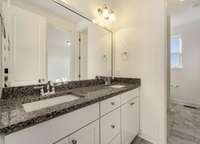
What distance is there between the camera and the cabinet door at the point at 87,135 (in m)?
0.92

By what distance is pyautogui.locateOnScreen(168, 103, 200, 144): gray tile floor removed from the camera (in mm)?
2006

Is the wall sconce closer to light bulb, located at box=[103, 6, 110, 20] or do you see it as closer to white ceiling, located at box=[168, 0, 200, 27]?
light bulb, located at box=[103, 6, 110, 20]

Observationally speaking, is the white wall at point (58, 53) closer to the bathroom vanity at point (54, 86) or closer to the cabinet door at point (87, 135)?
the bathroom vanity at point (54, 86)

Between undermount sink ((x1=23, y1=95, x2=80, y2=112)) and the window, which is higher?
the window

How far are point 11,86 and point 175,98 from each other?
464cm

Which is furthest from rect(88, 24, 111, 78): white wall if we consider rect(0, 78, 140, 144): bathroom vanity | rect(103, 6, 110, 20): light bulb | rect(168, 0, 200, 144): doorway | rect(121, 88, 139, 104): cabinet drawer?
rect(168, 0, 200, 144): doorway

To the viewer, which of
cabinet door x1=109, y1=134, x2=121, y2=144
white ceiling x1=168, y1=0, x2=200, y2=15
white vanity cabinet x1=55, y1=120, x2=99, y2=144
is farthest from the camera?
white ceiling x1=168, y1=0, x2=200, y2=15

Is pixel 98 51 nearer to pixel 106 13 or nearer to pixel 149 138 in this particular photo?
pixel 106 13

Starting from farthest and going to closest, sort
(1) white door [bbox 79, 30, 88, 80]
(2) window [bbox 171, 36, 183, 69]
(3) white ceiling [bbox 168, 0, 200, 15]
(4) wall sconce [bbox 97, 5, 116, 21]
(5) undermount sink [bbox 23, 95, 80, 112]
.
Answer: (2) window [bbox 171, 36, 183, 69]
(3) white ceiling [bbox 168, 0, 200, 15]
(4) wall sconce [bbox 97, 5, 116, 21]
(1) white door [bbox 79, 30, 88, 80]
(5) undermount sink [bbox 23, 95, 80, 112]

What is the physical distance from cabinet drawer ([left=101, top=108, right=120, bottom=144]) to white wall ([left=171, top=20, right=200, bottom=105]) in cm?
355

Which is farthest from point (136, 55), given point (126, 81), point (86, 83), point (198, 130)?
point (198, 130)

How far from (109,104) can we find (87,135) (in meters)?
0.40

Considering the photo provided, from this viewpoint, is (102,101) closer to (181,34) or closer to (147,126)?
(147,126)

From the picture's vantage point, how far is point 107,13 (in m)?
2.31
